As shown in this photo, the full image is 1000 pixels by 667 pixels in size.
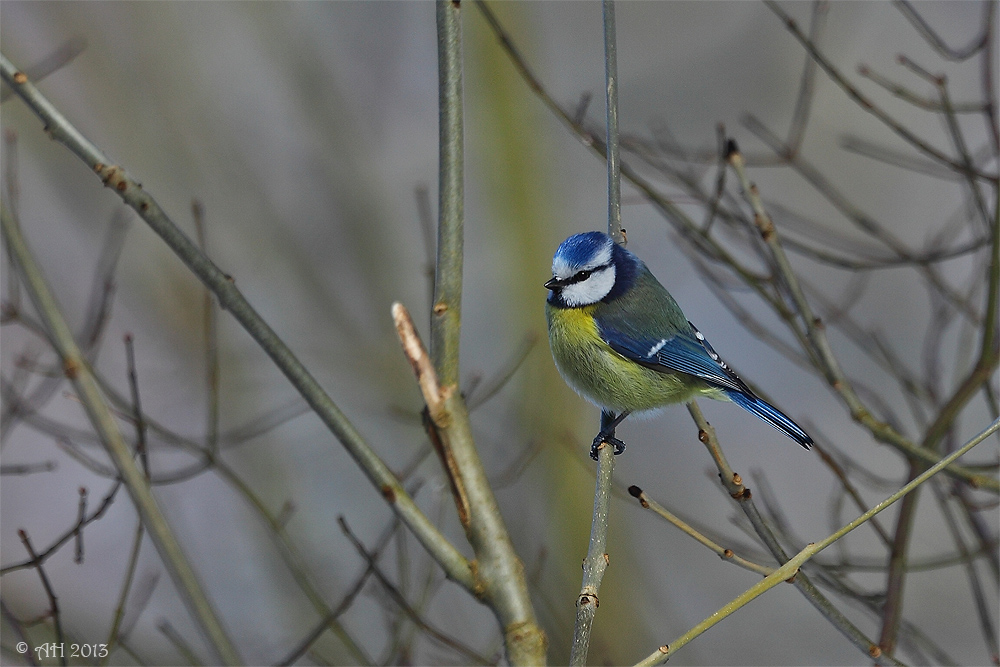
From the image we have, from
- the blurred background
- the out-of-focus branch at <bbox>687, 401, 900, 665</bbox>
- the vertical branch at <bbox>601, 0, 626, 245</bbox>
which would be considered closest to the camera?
the out-of-focus branch at <bbox>687, 401, 900, 665</bbox>

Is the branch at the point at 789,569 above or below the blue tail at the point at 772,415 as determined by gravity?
below

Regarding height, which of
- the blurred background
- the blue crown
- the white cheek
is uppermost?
the blurred background

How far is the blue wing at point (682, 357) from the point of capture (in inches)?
63.8

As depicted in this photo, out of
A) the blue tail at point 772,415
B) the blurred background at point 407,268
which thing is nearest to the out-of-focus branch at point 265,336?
the blue tail at point 772,415

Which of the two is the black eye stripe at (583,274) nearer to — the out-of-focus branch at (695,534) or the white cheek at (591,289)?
the white cheek at (591,289)

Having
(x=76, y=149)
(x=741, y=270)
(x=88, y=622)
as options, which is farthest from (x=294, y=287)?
(x=76, y=149)

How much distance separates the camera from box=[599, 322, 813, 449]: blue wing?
1620 millimetres

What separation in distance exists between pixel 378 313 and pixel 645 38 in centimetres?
188

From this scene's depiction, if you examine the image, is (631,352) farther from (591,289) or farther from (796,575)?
(796,575)

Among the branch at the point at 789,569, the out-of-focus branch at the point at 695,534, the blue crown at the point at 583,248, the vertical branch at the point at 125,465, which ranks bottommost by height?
the branch at the point at 789,569

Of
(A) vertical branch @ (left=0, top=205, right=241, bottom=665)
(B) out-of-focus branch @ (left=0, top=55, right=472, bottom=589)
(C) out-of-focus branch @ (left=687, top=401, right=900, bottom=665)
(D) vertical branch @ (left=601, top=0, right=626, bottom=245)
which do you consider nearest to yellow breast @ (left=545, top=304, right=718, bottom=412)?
(D) vertical branch @ (left=601, top=0, right=626, bottom=245)

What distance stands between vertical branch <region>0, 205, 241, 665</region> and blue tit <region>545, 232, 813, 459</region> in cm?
89

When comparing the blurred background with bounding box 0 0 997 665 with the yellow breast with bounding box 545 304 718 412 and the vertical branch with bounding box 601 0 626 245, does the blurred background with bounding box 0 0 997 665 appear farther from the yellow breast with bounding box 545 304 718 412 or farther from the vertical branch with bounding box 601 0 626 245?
the vertical branch with bounding box 601 0 626 245

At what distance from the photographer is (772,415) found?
5.08ft
